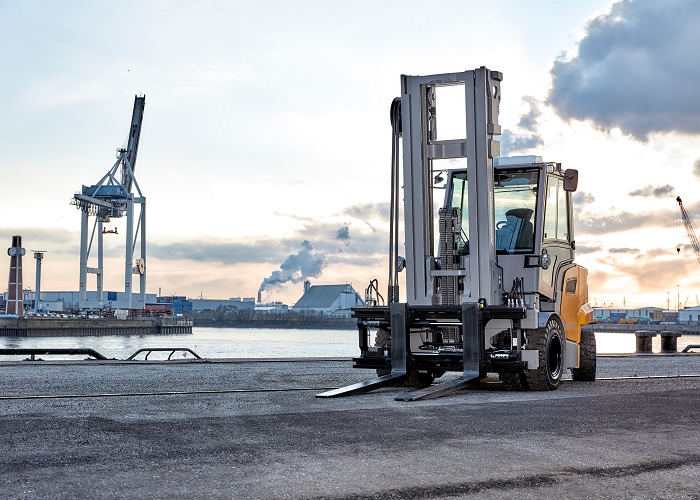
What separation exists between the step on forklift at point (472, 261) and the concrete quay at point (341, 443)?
0.62 metres

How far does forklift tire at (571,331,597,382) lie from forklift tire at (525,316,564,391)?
1636 millimetres

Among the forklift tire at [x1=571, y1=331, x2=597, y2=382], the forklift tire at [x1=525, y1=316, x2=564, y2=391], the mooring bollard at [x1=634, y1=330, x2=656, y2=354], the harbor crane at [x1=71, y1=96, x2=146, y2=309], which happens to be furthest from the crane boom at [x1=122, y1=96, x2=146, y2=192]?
the forklift tire at [x1=525, y1=316, x2=564, y2=391]

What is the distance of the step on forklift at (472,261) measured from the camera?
1337cm

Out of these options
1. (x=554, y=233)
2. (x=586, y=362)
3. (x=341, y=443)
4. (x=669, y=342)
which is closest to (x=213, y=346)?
(x=669, y=342)

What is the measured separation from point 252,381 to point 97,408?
499 centimetres

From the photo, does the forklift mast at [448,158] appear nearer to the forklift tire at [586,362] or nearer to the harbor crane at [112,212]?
the forklift tire at [586,362]

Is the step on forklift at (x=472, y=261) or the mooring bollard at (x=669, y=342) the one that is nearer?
the step on forklift at (x=472, y=261)

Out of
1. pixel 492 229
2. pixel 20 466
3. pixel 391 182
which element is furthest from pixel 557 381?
pixel 20 466

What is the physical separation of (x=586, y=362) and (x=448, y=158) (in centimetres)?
478

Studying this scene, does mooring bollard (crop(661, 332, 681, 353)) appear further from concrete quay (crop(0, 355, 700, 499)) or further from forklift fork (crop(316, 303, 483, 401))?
forklift fork (crop(316, 303, 483, 401))

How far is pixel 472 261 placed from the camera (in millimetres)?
13664

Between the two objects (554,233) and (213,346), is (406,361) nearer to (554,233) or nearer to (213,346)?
(554,233)

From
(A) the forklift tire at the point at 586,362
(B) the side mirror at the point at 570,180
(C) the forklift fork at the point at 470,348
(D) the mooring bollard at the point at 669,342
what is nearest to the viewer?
(C) the forklift fork at the point at 470,348

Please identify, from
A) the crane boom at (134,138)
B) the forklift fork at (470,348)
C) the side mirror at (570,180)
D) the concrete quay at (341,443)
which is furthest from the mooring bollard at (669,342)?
the crane boom at (134,138)
